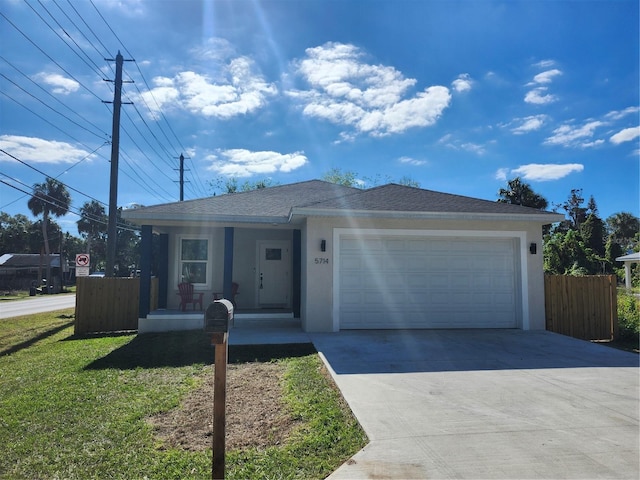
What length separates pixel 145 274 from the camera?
9.84 meters

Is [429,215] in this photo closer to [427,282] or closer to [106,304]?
[427,282]

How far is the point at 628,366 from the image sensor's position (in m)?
6.36

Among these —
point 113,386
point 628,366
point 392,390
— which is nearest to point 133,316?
point 113,386

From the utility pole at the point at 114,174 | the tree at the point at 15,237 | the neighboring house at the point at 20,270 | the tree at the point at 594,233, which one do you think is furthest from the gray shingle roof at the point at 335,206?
the tree at the point at 15,237

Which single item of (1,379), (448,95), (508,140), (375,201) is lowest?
(1,379)

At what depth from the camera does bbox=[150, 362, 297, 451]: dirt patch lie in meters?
3.67

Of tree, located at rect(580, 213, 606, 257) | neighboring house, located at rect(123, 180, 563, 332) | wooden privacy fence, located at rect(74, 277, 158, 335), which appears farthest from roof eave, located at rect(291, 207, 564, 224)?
tree, located at rect(580, 213, 606, 257)

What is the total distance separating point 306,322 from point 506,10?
816 cm

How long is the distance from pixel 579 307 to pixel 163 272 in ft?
38.5

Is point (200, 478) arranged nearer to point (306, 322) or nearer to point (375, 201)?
point (306, 322)

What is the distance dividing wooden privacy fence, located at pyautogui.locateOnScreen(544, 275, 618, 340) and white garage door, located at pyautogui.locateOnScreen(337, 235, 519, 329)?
1086mm

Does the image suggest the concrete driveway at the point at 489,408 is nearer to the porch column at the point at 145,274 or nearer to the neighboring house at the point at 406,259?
the neighboring house at the point at 406,259

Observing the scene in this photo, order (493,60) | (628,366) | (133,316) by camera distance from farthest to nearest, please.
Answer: (133,316)
(493,60)
(628,366)

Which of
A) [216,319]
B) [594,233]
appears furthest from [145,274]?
[594,233]
